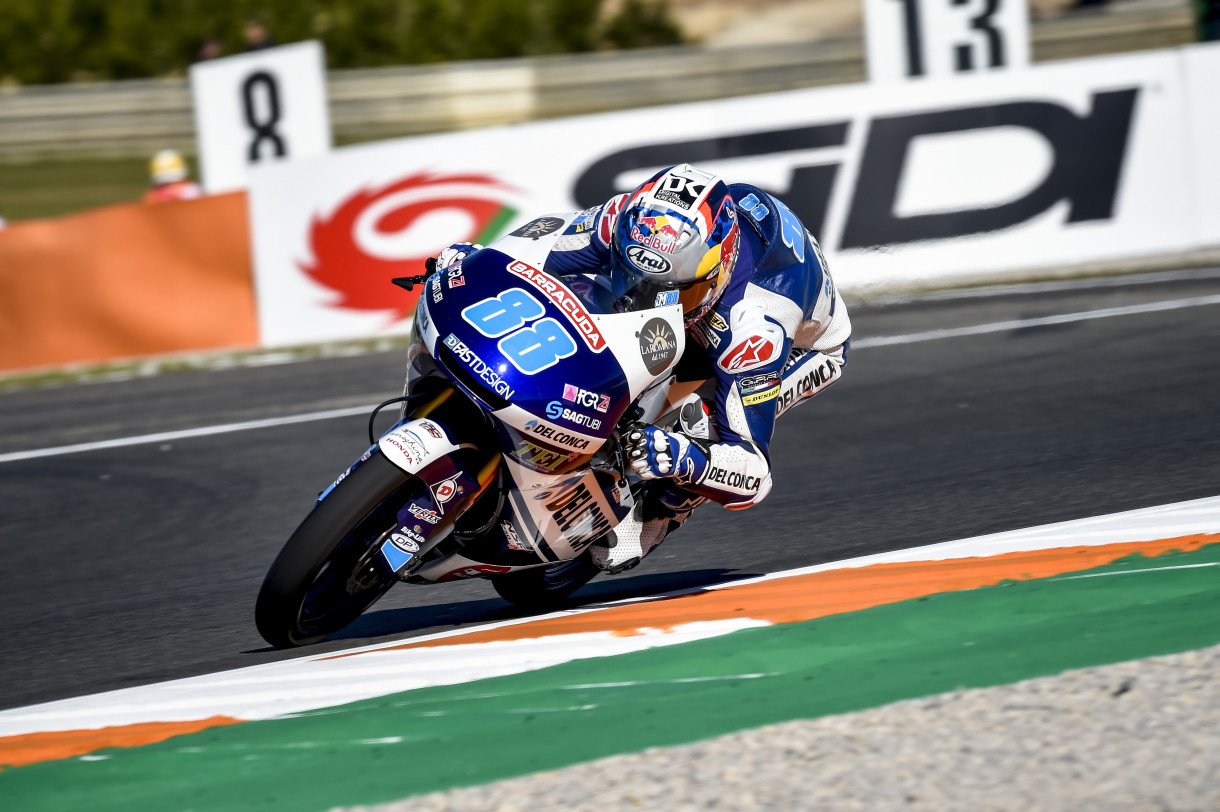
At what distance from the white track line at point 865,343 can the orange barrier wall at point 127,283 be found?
3.15 m

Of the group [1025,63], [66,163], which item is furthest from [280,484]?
[66,163]

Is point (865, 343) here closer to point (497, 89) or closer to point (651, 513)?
point (651, 513)

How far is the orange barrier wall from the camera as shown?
11.9 m

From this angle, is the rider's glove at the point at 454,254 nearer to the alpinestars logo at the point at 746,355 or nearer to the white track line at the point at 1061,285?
the alpinestars logo at the point at 746,355

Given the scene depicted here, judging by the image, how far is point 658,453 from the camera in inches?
180

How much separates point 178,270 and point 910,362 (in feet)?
19.7

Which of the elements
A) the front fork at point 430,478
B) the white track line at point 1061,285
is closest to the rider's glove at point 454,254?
the front fork at point 430,478

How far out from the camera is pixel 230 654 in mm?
4914

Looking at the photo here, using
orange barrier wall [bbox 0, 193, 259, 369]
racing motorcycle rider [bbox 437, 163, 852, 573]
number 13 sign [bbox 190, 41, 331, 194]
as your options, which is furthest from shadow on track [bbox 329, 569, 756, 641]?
number 13 sign [bbox 190, 41, 331, 194]

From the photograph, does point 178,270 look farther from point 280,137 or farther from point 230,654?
point 230,654

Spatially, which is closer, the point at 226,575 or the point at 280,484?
the point at 226,575

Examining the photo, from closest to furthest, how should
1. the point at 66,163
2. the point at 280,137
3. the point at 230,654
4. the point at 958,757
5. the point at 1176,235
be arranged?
the point at 958,757 < the point at 230,654 < the point at 1176,235 < the point at 280,137 < the point at 66,163

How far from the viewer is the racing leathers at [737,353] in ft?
15.3

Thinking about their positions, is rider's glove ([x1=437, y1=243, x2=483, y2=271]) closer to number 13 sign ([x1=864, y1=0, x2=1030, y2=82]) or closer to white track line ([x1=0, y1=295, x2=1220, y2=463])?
white track line ([x1=0, y1=295, x2=1220, y2=463])
